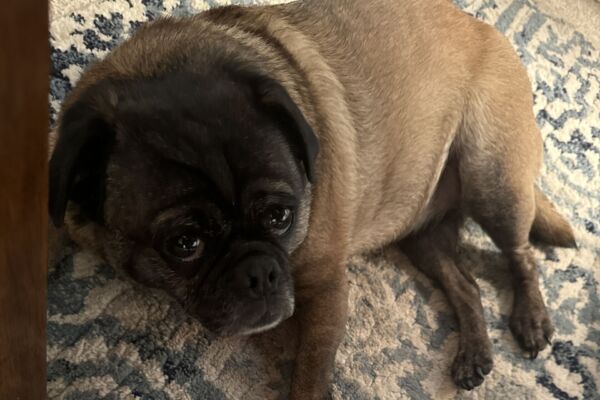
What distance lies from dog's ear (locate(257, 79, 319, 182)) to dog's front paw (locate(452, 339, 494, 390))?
828mm

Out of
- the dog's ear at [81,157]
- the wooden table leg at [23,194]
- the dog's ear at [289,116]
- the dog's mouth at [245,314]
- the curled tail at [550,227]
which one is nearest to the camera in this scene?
the wooden table leg at [23,194]

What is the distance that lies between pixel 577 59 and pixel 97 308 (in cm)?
210

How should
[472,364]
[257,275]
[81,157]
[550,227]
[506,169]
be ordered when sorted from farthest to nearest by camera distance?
[550,227]
[506,169]
[472,364]
[257,275]
[81,157]

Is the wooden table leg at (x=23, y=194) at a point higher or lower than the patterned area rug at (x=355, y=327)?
higher

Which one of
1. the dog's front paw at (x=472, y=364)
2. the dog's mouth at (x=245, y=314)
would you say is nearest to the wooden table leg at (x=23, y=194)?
the dog's mouth at (x=245, y=314)

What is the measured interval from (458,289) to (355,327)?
14.0 inches

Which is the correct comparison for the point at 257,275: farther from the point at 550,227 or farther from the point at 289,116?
the point at 550,227

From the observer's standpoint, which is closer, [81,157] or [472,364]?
[81,157]

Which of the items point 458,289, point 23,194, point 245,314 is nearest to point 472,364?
point 458,289

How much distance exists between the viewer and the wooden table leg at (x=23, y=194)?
2.60 ft

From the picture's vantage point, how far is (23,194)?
37.5 inches

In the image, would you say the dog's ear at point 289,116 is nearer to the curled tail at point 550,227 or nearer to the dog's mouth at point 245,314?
the dog's mouth at point 245,314

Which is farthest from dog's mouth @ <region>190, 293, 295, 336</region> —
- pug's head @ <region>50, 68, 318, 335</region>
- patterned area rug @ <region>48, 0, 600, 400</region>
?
patterned area rug @ <region>48, 0, 600, 400</region>

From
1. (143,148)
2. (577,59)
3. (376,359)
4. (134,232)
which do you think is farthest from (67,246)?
(577,59)
